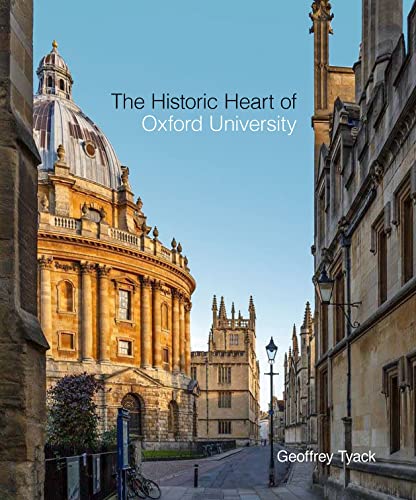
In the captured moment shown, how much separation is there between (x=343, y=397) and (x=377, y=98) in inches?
294

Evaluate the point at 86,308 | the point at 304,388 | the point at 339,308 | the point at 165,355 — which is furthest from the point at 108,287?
the point at 339,308

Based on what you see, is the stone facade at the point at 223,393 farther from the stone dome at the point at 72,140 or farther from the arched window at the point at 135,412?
the arched window at the point at 135,412

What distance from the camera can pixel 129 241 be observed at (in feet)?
180

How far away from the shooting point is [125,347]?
2136 inches

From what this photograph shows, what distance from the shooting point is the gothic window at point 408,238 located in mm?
11688

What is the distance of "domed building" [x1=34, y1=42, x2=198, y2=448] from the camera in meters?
50.6

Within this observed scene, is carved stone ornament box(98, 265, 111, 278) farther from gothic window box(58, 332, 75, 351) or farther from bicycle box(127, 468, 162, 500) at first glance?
bicycle box(127, 468, 162, 500)

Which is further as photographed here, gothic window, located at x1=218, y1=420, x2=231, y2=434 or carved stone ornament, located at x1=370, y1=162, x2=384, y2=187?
gothic window, located at x1=218, y1=420, x2=231, y2=434

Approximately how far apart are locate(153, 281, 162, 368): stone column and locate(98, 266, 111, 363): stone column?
4844mm

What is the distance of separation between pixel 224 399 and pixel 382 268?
9034cm

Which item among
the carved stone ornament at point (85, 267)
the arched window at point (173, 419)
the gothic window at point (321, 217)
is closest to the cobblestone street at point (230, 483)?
the gothic window at point (321, 217)

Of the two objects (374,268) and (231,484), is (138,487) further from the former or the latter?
(374,268)

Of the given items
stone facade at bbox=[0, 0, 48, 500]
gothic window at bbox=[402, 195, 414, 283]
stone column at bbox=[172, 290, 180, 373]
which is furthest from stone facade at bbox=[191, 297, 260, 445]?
stone facade at bbox=[0, 0, 48, 500]

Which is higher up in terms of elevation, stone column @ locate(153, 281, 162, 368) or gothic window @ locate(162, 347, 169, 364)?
stone column @ locate(153, 281, 162, 368)
